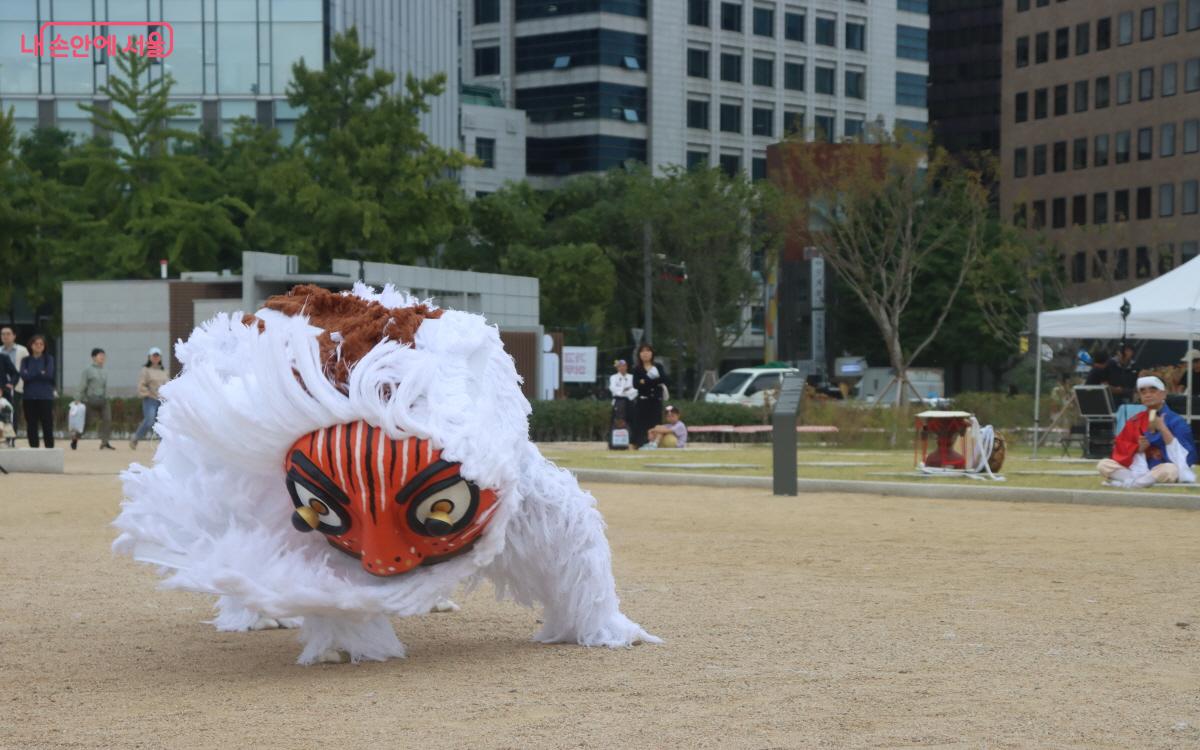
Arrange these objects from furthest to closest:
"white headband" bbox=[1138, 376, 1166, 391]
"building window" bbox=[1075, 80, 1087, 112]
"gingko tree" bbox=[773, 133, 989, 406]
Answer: "building window" bbox=[1075, 80, 1087, 112], "gingko tree" bbox=[773, 133, 989, 406], "white headband" bbox=[1138, 376, 1166, 391]

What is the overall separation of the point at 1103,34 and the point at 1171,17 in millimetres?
4553

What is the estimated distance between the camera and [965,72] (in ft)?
405

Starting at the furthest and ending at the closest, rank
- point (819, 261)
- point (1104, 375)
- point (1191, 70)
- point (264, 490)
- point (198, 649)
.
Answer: point (1191, 70)
point (819, 261)
point (1104, 375)
point (198, 649)
point (264, 490)

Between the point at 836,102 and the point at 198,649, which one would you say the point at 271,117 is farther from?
the point at 198,649

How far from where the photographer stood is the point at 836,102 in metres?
108

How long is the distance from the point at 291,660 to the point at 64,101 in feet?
215

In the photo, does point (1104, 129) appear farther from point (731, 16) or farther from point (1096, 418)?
point (1096, 418)

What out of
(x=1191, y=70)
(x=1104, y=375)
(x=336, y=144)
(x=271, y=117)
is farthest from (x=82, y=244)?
(x=1191, y=70)

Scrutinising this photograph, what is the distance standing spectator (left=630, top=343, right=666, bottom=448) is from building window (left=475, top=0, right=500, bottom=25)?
245 ft

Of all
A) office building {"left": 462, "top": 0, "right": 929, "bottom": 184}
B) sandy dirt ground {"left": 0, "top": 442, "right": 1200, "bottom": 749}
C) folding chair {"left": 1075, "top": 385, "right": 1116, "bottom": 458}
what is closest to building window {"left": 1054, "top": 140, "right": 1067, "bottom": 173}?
office building {"left": 462, "top": 0, "right": 929, "bottom": 184}

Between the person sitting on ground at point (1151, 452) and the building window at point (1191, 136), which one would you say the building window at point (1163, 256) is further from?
the person sitting on ground at point (1151, 452)

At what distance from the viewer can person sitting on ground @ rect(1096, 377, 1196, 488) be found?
1933 cm

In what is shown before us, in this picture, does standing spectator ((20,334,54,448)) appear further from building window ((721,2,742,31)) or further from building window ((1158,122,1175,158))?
building window ((721,2,742,31))

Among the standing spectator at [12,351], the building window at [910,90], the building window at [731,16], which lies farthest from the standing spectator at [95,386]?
the building window at [910,90]
